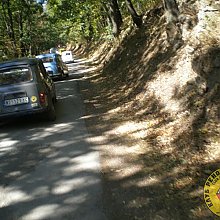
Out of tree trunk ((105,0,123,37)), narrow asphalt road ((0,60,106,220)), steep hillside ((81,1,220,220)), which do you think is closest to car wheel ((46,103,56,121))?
narrow asphalt road ((0,60,106,220))

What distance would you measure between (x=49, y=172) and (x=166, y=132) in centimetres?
245

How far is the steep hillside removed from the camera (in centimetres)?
458

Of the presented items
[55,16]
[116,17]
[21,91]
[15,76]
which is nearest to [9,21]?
[116,17]

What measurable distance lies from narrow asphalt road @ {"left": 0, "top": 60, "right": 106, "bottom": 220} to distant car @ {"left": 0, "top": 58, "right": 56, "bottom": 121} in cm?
51

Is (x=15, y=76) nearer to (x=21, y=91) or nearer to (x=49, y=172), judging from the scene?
(x=21, y=91)

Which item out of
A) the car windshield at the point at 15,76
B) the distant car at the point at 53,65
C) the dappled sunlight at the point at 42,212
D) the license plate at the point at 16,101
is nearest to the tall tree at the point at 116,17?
the distant car at the point at 53,65

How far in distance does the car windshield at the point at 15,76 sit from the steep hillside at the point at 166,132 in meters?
2.00

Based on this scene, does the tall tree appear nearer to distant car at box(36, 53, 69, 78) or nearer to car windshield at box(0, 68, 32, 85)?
distant car at box(36, 53, 69, 78)

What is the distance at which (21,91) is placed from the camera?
8727 mm

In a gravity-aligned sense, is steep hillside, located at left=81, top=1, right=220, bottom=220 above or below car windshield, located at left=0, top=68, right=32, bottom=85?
below

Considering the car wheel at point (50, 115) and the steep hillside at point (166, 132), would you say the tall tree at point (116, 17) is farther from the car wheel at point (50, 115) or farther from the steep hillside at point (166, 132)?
the car wheel at point (50, 115)

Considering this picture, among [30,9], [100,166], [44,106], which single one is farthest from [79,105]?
[30,9]

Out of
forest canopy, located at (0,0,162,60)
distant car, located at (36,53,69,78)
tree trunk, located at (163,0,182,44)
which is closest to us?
tree trunk, located at (163,0,182,44)

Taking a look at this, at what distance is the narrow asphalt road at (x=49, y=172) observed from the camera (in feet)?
15.1
